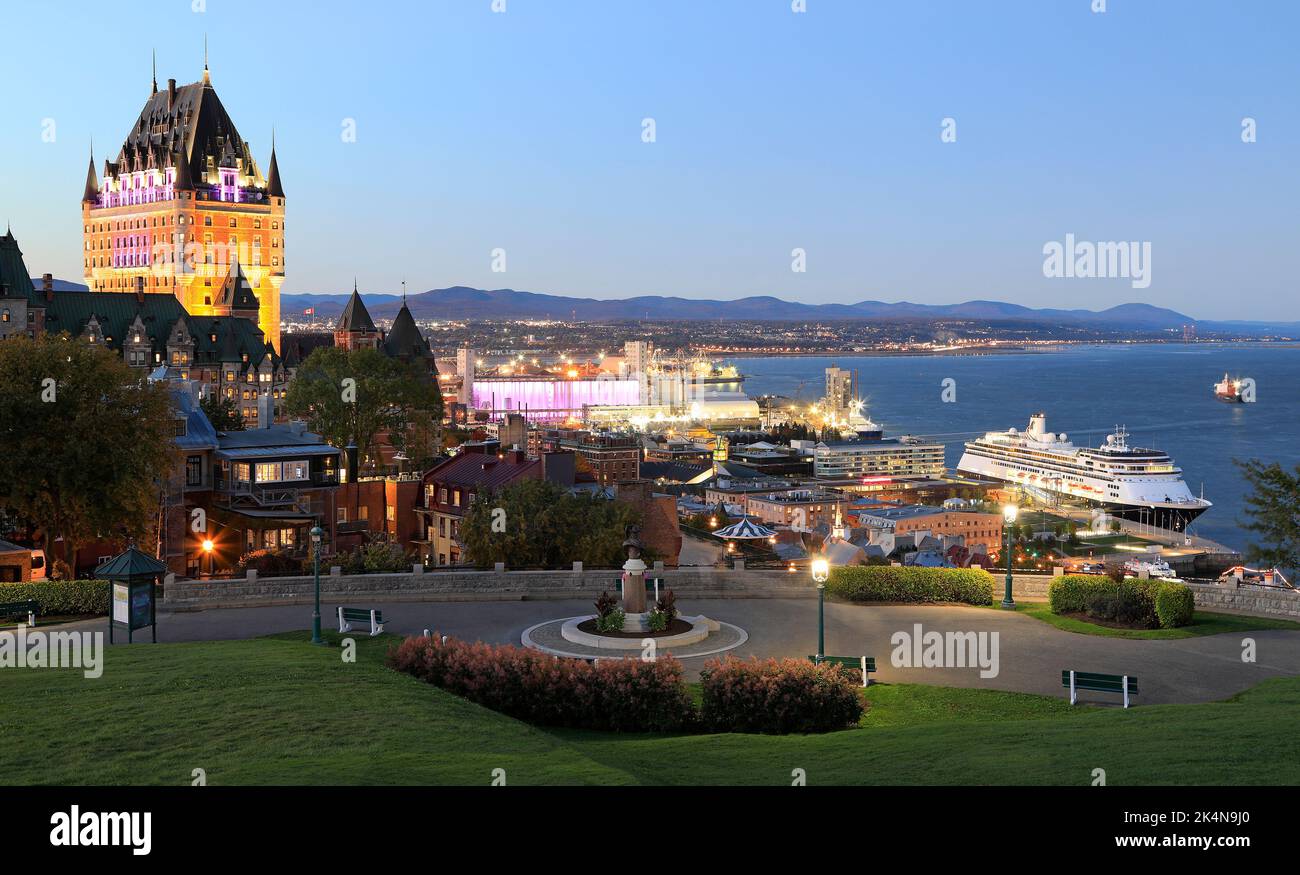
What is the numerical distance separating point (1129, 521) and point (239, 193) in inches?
4371

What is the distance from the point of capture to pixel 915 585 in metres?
29.9

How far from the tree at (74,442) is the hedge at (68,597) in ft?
14.5

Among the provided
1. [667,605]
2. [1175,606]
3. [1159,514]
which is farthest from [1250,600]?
[1159,514]

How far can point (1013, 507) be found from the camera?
29469 mm

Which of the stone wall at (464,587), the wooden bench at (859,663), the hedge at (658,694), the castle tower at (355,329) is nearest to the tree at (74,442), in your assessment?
the stone wall at (464,587)

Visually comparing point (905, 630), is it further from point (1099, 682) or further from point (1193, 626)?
point (1099, 682)

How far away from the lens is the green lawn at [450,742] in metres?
12.0

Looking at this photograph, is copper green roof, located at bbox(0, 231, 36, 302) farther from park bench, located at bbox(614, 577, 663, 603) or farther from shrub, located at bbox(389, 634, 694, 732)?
shrub, located at bbox(389, 634, 694, 732)

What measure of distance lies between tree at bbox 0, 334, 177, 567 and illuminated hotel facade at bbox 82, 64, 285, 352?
12180 cm

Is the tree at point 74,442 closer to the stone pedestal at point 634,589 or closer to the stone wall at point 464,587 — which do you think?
the stone wall at point 464,587

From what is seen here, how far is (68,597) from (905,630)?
1794 cm

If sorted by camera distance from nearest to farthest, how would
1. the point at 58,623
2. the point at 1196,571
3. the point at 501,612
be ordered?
the point at 58,623 < the point at 501,612 < the point at 1196,571
